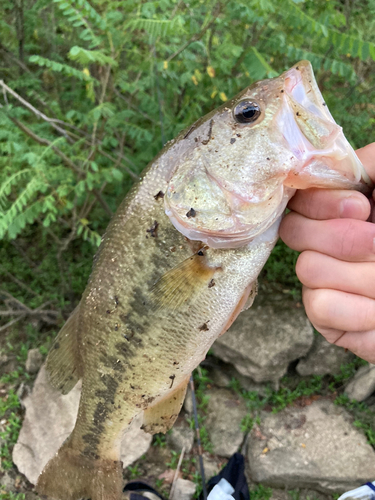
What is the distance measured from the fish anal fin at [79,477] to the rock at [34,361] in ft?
5.77

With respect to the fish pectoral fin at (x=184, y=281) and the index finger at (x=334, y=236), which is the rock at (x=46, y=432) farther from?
the index finger at (x=334, y=236)

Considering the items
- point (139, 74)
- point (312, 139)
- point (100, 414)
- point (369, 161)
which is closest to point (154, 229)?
point (312, 139)

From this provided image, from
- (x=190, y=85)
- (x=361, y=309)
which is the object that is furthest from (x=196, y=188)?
(x=190, y=85)

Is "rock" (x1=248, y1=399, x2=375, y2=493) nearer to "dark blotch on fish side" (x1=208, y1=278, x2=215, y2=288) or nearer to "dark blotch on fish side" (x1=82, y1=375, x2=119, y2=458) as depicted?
"dark blotch on fish side" (x1=82, y1=375, x2=119, y2=458)

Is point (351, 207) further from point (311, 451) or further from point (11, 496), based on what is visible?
point (11, 496)

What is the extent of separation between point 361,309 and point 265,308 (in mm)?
2367

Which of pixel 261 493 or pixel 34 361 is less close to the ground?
pixel 34 361

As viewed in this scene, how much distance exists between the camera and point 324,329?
1.38 meters

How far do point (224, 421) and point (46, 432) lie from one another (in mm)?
1631

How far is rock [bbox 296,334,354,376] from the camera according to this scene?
11.3ft

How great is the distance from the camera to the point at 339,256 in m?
1.24

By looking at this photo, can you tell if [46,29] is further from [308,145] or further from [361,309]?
[361,309]

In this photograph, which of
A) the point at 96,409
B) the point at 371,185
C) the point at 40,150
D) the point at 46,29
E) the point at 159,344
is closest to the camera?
the point at 371,185

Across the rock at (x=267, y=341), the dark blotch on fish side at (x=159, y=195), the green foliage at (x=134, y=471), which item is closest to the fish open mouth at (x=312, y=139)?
the dark blotch on fish side at (x=159, y=195)
